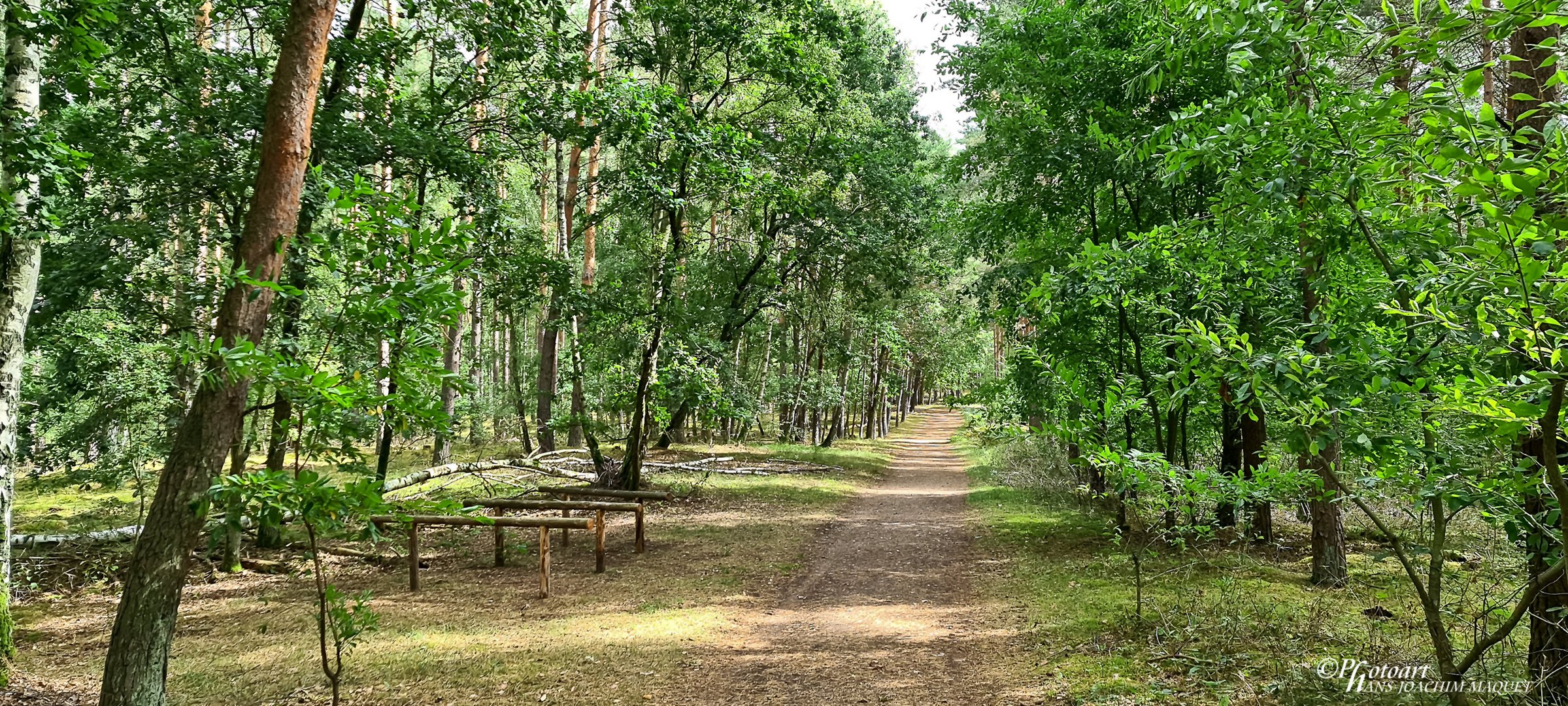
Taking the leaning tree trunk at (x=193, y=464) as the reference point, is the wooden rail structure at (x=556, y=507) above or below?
below

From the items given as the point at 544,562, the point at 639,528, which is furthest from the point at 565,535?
the point at 544,562

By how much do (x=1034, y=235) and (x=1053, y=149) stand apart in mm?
1708

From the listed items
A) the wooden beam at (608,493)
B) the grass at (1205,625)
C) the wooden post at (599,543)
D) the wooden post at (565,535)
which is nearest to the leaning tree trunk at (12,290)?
the wooden post at (599,543)

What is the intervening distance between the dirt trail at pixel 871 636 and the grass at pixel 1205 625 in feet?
1.67

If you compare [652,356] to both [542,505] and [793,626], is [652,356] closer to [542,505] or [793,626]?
[542,505]

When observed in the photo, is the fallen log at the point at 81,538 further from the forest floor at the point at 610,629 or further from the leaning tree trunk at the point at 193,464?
the leaning tree trunk at the point at 193,464

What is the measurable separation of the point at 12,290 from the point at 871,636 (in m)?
6.95

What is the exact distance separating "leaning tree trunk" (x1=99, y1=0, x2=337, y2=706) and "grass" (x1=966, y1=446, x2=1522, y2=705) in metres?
5.01

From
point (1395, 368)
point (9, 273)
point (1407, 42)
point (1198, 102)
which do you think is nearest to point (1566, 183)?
point (1407, 42)

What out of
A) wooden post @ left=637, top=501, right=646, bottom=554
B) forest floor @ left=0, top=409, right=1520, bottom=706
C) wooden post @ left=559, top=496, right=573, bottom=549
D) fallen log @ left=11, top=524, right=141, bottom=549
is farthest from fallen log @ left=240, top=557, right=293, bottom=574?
wooden post @ left=637, top=501, right=646, bottom=554

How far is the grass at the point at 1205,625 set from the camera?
4656 mm

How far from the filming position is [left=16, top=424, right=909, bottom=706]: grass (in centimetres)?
522

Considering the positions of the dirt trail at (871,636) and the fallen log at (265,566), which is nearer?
the dirt trail at (871,636)

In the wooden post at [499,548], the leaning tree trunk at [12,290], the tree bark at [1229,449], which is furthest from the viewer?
the tree bark at [1229,449]
